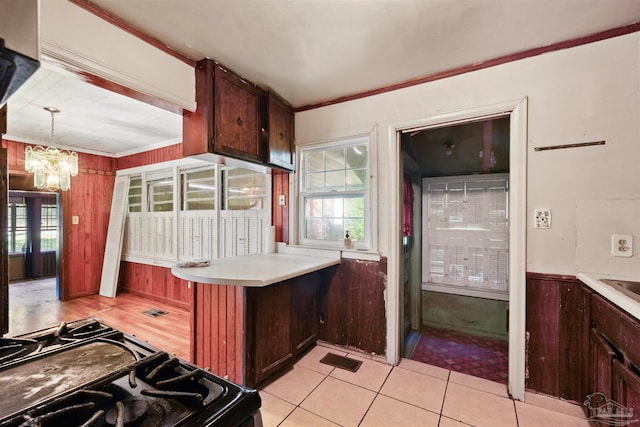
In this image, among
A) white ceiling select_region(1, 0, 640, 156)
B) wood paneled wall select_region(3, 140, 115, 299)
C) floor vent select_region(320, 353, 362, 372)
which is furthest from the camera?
wood paneled wall select_region(3, 140, 115, 299)

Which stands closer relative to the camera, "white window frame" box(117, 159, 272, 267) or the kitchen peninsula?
the kitchen peninsula

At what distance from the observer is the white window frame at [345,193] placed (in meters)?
2.52

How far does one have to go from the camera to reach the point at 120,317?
3.76m

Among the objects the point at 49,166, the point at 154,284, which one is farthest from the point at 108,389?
the point at 154,284

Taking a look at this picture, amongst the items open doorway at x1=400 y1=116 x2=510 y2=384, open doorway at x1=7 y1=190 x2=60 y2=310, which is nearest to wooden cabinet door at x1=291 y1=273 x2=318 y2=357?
open doorway at x1=400 y1=116 x2=510 y2=384

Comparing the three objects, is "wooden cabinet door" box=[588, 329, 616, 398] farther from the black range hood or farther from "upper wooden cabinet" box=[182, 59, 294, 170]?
"upper wooden cabinet" box=[182, 59, 294, 170]

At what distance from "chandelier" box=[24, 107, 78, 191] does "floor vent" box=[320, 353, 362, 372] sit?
12.3 feet

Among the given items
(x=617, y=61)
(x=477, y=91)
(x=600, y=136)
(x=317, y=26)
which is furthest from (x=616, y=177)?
(x=317, y=26)

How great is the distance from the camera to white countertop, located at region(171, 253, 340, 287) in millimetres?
1693

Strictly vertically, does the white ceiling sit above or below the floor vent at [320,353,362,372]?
above

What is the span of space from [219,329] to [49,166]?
10.3 ft

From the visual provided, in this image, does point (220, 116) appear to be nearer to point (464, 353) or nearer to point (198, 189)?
point (198, 189)

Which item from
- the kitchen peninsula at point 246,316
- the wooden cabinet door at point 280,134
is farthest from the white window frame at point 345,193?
the kitchen peninsula at point 246,316

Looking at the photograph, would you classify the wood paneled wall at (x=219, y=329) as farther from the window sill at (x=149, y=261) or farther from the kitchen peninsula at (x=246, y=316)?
the window sill at (x=149, y=261)
